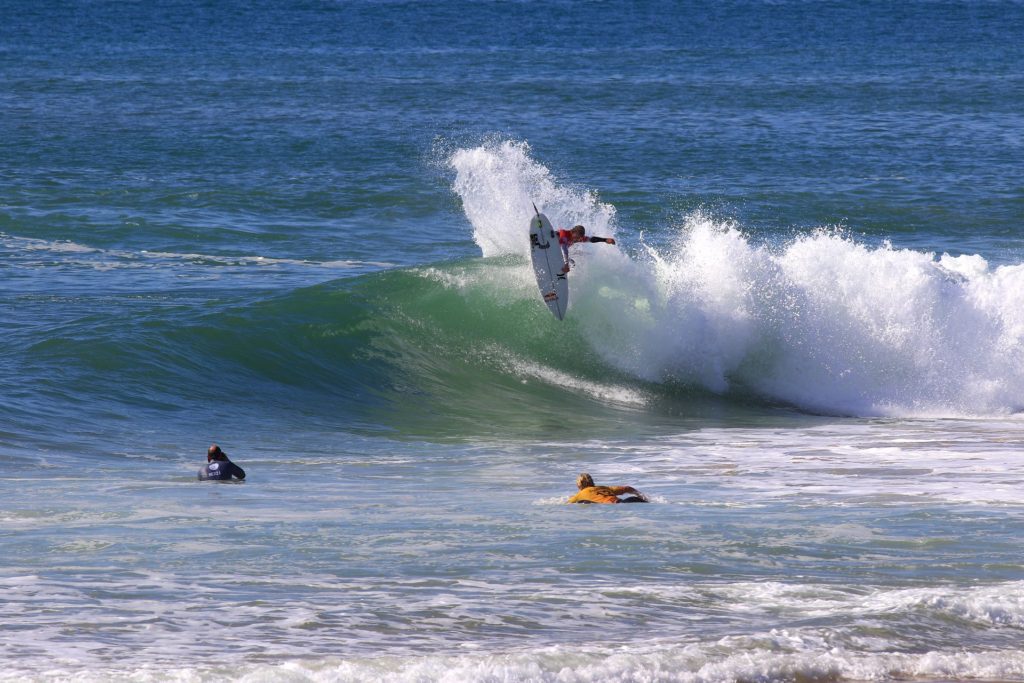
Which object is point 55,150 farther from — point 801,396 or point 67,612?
point 67,612

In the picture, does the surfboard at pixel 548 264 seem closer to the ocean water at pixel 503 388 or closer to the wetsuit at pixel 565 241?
the wetsuit at pixel 565 241

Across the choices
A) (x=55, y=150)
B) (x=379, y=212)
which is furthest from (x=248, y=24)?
(x=379, y=212)

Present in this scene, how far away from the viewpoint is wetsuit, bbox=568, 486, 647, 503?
38.6ft

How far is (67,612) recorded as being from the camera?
341 inches

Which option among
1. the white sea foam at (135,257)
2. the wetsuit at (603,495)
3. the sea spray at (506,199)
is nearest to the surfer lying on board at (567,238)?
the sea spray at (506,199)

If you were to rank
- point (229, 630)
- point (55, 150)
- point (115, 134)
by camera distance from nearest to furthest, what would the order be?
point (229, 630) → point (55, 150) → point (115, 134)

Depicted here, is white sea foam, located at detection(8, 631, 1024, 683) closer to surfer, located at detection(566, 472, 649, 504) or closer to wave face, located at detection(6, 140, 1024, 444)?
surfer, located at detection(566, 472, 649, 504)

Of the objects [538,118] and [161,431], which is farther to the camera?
[538,118]

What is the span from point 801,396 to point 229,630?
12914 millimetres

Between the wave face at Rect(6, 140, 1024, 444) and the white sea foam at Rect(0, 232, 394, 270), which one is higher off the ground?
the white sea foam at Rect(0, 232, 394, 270)

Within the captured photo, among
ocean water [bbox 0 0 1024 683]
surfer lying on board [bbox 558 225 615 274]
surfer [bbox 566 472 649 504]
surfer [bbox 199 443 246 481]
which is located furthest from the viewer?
surfer lying on board [bbox 558 225 615 274]

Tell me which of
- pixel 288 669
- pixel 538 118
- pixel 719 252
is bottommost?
pixel 288 669

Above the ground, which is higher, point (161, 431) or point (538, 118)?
point (538, 118)

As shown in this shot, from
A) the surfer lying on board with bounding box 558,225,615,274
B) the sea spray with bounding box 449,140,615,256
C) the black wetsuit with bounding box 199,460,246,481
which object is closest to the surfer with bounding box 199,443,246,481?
the black wetsuit with bounding box 199,460,246,481
